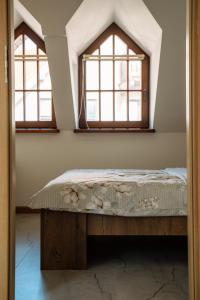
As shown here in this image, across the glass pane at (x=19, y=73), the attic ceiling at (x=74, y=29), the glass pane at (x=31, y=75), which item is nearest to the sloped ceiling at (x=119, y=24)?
the attic ceiling at (x=74, y=29)

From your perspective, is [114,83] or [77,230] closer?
[77,230]

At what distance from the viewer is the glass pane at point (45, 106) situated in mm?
4449

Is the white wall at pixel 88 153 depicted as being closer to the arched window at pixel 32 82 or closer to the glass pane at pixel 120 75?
the arched window at pixel 32 82

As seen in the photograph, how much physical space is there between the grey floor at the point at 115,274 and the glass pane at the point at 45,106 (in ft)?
6.18

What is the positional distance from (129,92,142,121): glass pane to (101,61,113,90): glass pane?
0.30 m

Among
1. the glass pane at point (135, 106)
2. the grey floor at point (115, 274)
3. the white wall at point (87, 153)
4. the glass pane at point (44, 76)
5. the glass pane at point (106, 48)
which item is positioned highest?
the glass pane at point (106, 48)

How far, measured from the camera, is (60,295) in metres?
1.91

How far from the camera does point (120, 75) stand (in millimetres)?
4418

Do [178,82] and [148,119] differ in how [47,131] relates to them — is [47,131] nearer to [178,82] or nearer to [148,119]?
[148,119]

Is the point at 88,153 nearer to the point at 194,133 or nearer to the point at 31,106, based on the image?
the point at 31,106

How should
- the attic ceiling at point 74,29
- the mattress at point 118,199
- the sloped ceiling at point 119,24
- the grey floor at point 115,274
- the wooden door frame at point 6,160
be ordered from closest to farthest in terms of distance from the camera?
the wooden door frame at point 6,160
the grey floor at point 115,274
the mattress at point 118,199
the attic ceiling at point 74,29
the sloped ceiling at point 119,24

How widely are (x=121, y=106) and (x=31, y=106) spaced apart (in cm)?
118

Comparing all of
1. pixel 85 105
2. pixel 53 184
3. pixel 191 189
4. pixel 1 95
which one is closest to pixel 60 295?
pixel 53 184

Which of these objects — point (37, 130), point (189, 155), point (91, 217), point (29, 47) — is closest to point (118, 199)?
point (91, 217)
